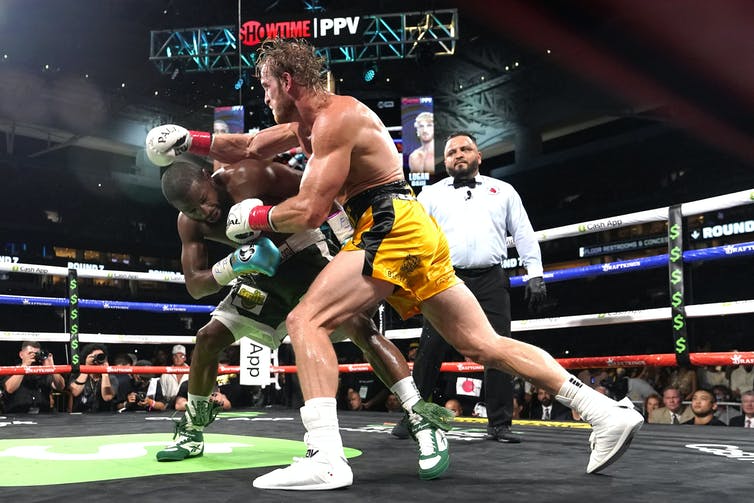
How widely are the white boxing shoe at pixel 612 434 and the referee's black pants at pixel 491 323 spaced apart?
3.25ft

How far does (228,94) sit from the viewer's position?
12094 mm

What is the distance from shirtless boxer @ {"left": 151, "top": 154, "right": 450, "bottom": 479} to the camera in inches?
85.9

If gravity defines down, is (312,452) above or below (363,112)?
below

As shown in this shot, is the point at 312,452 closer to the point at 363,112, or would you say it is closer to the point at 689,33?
the point at 363,112

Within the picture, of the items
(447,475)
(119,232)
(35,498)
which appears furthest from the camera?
(119,232)

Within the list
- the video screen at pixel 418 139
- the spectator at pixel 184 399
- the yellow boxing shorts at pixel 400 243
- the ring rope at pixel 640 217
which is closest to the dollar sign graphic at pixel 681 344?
the ring rope at pixel 640 217

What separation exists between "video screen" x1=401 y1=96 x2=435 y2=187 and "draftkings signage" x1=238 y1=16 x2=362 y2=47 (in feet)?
3.62

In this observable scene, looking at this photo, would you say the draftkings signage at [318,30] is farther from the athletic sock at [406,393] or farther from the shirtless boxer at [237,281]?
the athletic sock at [406,393]

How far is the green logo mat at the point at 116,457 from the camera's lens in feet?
6.02

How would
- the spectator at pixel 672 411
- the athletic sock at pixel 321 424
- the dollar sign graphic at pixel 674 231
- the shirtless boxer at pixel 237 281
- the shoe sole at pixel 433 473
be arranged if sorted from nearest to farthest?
the athletic sock at pixel 321 424 → the shoe sole at pixel 433 473 → the shirtless boxer at pixel 237 281 → the dollar sign graphic at pixel 674 231 → the spectator at pixel 672 411

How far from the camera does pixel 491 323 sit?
9.44 ft

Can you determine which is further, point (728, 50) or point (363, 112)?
point (728, 50)

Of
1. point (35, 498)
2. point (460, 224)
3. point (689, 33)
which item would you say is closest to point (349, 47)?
point (689, 33)

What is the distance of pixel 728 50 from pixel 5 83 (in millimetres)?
11227
